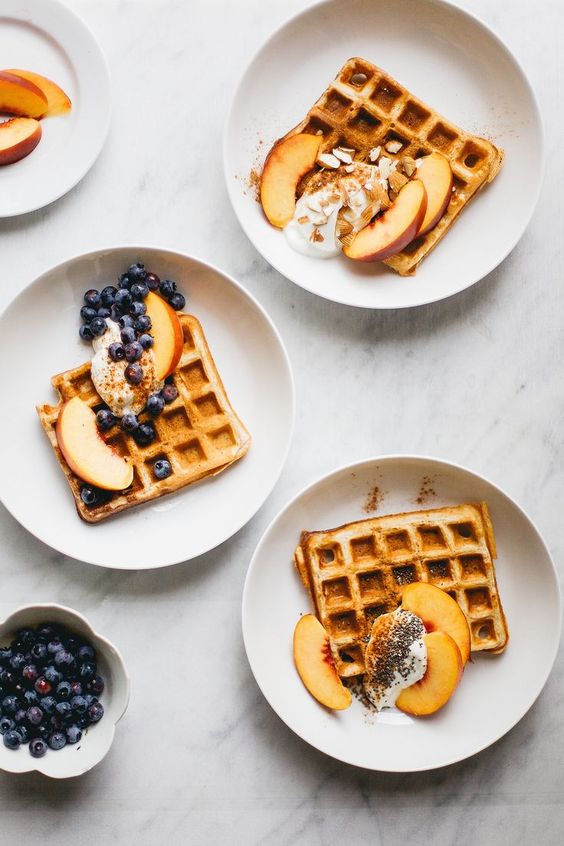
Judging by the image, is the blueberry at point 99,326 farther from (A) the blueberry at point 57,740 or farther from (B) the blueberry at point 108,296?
(A) the blueberry at point 57,740

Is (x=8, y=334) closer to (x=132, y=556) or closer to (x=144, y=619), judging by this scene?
(x=132, y=556)

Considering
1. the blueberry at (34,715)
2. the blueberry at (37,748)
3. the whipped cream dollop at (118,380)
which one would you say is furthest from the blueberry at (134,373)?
the blueberry at (37,748)

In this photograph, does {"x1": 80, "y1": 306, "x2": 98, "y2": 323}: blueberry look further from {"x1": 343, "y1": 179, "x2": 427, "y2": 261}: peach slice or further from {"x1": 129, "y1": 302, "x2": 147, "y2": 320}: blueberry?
{"x1": 343, "y1": 179, "x2": 427, "y2": 261}: peach slice

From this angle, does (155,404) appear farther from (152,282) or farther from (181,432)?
(152,282)

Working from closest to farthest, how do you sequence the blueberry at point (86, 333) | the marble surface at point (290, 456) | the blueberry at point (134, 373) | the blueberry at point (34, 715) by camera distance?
the blueberry at point (34, 715)
the blueberry at point (134, 373)
the blueberry at point (86, 333)
the marble surface at point (290, 456)

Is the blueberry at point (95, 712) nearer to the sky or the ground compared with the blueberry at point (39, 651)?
nearer to the ground
